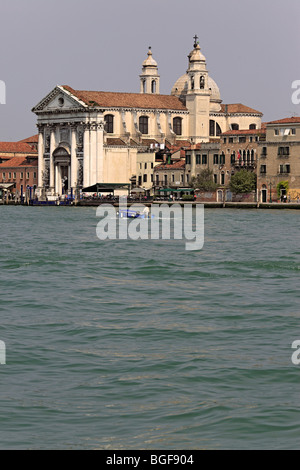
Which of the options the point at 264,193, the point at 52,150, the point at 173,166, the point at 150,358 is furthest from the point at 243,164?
the point at 150,358

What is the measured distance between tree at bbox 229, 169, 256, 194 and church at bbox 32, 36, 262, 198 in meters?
13.3

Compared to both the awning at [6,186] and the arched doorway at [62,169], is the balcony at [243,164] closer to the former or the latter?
the arched doorway at [62,169]

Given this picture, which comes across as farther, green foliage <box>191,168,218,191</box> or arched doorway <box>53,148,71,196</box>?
arched doorway <box>53,148,71,196</box>

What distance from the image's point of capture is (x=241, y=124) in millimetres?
90750

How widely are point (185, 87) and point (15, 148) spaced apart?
60.4ft

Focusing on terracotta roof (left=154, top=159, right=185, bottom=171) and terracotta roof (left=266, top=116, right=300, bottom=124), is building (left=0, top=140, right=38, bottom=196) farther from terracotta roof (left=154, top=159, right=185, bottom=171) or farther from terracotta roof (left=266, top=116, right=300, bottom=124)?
terracotta roof (left=266, top=116, right=300, bottom=124)

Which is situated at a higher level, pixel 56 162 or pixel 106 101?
pixel 106 101

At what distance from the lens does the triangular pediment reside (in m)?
83.1

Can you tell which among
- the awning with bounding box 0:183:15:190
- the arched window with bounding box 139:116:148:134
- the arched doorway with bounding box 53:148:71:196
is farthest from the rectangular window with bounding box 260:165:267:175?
the awning with bounding box 0:183:15:190

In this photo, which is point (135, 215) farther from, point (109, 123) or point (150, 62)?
point (150, 62)

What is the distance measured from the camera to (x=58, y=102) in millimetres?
85188
